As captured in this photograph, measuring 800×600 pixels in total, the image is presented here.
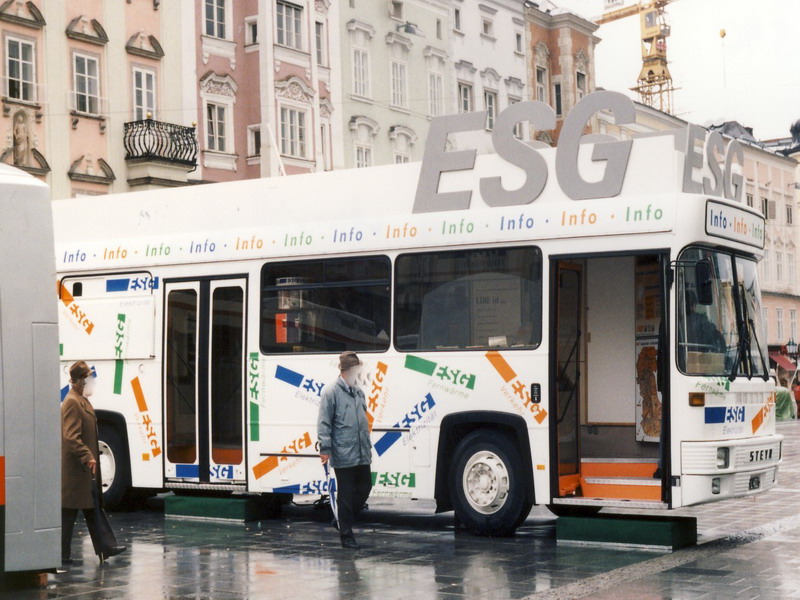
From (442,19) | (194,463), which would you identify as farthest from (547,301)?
(442,19)

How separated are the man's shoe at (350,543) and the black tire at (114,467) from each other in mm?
4161

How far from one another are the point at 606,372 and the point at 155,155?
19.9 meters

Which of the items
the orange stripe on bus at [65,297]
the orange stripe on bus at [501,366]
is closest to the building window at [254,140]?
the orange stripe on bus at [65,297]

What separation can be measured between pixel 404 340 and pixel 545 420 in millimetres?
1815

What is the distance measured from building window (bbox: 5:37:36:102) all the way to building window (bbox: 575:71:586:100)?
2861cm

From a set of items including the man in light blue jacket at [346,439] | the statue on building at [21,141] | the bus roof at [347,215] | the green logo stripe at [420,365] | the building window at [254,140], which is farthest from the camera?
the building window at [254,140]

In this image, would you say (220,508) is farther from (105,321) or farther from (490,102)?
(490,102)

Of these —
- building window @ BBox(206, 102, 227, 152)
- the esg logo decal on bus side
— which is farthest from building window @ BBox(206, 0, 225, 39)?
the esg logo decal on bus side

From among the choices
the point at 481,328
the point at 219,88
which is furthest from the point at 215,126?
the point at 481,328

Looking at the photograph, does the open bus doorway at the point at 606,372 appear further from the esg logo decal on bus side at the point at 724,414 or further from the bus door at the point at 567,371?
the esg logo decal on bus side at the point at 724,414

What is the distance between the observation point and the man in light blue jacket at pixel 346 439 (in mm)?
12297

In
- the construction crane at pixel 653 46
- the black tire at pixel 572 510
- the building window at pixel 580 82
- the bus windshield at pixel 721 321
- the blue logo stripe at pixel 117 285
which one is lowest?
the black tire at pixel 572 510

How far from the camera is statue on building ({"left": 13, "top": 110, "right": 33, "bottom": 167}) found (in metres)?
28.9

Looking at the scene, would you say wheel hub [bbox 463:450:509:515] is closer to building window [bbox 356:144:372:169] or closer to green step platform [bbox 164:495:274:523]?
green step platform [bbox 164:495:274:523]
